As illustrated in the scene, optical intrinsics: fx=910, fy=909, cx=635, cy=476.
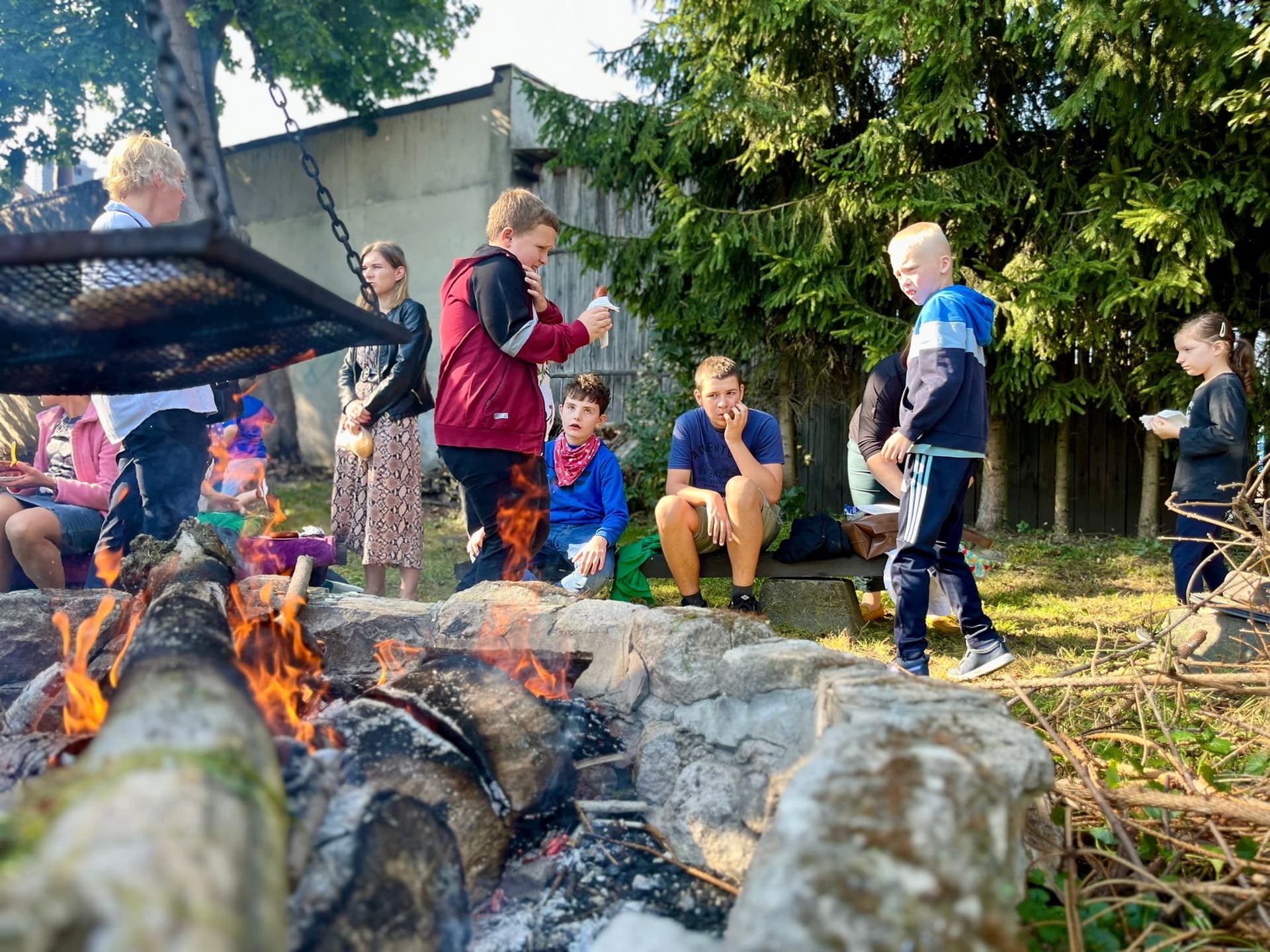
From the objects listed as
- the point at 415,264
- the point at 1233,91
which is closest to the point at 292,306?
the point at 1233,91

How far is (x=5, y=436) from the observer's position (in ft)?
15.3

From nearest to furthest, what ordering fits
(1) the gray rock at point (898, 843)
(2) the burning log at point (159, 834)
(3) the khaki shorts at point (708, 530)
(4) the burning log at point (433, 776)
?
(2) the burning log at point (159, 834)
(1) the gray rock at point (898, 843)
(4) the burning log at point (433, 776)
(3) the khaki shorts at point (708, 530)

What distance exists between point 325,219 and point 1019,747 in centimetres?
1226

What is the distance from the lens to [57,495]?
374 cm

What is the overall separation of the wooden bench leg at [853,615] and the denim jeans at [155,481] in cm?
315

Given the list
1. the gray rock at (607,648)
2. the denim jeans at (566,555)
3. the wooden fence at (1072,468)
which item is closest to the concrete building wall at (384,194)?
the wooden fence at (1072,468)

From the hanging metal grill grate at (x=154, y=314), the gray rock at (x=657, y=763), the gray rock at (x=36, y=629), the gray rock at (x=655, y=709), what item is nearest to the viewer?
the hanging metal grill grate at (x=154, y=314)

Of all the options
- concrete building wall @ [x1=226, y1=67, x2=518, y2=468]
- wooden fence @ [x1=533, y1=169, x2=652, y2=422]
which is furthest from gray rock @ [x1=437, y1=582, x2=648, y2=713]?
concrete building wall @ [x1=226, y1=67, x2=518, y2=468]

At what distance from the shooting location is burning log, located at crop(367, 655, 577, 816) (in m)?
2.10

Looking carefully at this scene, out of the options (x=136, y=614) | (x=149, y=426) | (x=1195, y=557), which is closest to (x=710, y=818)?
(x=136, y=614)

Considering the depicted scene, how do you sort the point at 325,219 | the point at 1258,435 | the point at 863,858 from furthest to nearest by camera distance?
the point at 325,219 < the point at 1258,435 < the point at 863,858

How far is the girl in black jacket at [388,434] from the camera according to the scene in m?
4.65

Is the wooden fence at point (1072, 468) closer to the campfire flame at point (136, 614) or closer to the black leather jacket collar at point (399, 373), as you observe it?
the black leather jacket collar at point (399, 373)

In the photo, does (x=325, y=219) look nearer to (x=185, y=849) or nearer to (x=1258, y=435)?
(x=1258, y=435)
